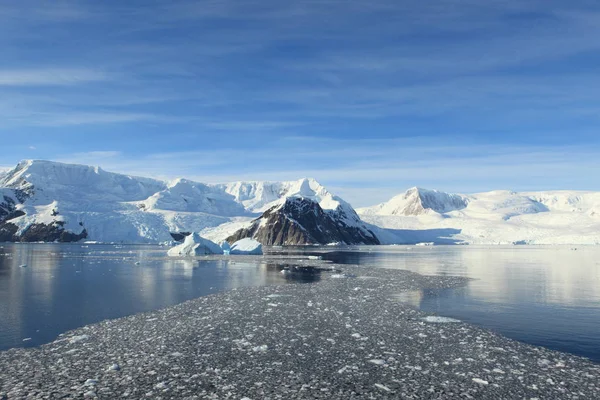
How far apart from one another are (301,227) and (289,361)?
159m

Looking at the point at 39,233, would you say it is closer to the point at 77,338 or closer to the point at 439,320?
the point at 77,338

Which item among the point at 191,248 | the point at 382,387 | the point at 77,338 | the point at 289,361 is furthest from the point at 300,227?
the point at 382,387

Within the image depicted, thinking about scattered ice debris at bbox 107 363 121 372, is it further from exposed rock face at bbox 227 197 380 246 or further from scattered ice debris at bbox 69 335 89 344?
exposed rock face at bbox 227 197 380 246

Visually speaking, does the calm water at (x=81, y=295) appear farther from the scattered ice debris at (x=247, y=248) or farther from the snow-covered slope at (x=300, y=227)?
the snow-covered slope at (x=300, y=227)

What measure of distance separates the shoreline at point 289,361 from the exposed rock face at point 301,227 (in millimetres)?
141410

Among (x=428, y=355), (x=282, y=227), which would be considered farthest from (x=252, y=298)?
(x=282, y=227)

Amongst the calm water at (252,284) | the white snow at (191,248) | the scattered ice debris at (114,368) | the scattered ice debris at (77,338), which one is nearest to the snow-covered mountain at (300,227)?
the white snow at (191,248)

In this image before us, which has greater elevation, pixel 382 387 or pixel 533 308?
pixel 382 387

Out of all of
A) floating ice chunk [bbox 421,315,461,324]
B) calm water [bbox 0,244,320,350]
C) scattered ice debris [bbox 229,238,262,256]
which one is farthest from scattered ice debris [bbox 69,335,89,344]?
scattered ice debris [bbox 229,238,262,256]

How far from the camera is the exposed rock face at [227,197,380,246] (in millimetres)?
166875

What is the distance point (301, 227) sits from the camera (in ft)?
567

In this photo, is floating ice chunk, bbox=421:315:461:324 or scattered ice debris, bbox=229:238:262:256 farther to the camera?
scattered ice debris, bbox=229:238:262:256

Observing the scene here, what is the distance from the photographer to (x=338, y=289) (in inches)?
1244

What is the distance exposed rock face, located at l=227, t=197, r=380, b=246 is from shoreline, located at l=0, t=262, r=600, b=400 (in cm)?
14141
